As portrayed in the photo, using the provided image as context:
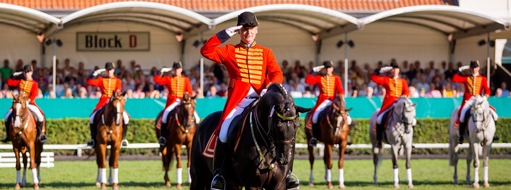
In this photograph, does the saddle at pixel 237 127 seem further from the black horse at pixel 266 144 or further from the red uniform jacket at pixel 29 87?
the red uniform jacket at pixel 29 87

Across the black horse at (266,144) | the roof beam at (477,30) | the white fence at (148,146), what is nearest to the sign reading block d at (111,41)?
the white fence at (148,146)

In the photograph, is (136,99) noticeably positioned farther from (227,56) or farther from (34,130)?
(227,56)

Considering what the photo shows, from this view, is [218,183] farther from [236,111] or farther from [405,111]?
[405,111]

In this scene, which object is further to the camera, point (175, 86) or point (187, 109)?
point (175, 86)

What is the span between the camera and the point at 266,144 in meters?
8.49

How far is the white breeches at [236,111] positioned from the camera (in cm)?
902

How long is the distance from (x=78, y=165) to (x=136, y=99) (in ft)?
11.1

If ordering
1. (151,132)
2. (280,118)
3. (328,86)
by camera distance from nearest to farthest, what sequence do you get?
1. (280,118)
2. (328,86)
3. (151,132)

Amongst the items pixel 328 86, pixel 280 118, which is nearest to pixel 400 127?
pixel 328 86

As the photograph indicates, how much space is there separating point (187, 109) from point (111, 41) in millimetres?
14035

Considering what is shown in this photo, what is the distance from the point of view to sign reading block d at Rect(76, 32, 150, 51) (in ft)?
102

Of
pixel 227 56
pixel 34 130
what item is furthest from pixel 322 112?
pixel 227 56

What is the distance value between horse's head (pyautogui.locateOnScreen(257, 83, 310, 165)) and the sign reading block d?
75.8ft

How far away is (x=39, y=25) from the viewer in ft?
95.2
